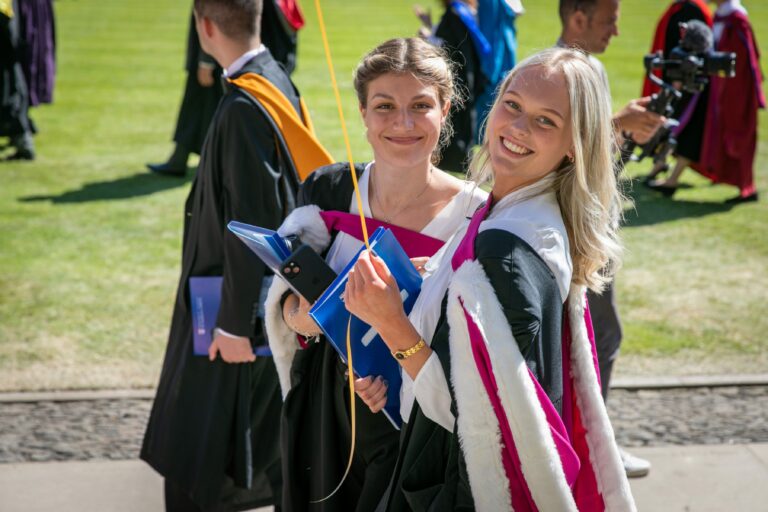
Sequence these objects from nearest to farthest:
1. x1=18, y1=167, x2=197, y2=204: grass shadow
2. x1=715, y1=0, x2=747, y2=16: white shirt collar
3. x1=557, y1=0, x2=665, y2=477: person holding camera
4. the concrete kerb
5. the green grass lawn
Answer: x1=557, y1=0, x2=665, y2=477: person holding camera
the concrete kerb
the green grass lawn
x1=18, y1=167, x2=197, y2=204: grass shadow
x1=715, y1=0, x2=747, y2=16: white shirt collar

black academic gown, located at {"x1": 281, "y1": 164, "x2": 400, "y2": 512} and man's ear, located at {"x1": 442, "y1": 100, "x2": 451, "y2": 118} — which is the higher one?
man's ear, located at {"x1": 442, "y1": 100, "x2": 451, "y2": 118}

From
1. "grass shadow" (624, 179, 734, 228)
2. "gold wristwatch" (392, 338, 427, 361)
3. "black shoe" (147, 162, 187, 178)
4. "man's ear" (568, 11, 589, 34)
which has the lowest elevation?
"black shoe" (147, 162, 187, 178)

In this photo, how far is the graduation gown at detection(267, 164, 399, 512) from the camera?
9.63 feet

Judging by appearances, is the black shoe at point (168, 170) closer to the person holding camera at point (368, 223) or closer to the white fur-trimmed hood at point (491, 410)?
the person holding camera at point (368, 223)

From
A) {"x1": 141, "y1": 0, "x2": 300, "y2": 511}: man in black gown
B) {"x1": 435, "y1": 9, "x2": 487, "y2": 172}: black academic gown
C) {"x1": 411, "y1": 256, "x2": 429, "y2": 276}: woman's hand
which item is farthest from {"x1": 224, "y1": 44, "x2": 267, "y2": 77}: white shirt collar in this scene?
{"x1": 435, "y1": 9, "x2": 487, "y2": 172}: black academic gown

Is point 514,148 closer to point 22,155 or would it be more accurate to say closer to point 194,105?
point 194,105

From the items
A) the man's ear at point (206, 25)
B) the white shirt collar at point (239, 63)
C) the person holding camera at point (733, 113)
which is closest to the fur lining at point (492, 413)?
the white shirt collar at point (239, 63)

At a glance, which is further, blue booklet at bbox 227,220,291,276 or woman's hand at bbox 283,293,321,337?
woman's hand at bbox 283,293,321,337

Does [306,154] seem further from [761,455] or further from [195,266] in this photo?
[761,455]

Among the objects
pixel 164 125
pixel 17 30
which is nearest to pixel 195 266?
pixel 17 30

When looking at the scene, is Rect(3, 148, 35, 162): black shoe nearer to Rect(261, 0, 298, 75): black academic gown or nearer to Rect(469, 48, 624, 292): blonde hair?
Rect(261, 0, 298, 75): black academic gown

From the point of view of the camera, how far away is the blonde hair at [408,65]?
9.71 feet

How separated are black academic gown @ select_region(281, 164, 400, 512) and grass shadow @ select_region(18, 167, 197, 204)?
6512mm

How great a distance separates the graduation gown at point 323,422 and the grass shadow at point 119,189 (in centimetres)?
646
